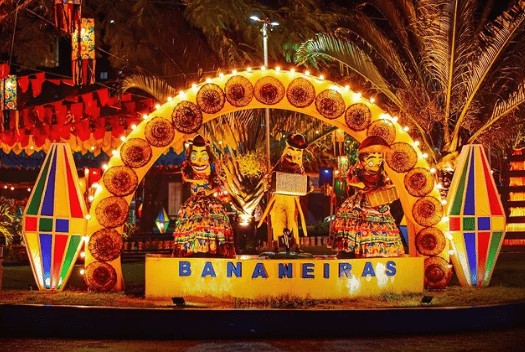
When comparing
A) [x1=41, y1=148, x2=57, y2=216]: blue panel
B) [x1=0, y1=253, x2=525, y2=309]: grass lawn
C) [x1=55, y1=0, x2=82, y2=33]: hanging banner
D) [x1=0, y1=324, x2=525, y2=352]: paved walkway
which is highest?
[x1=55, y1=0, x2=82, y2=33]: hanging banner

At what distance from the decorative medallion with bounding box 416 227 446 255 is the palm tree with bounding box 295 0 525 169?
4.00 metres

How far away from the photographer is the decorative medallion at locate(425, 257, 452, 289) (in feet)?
45.8

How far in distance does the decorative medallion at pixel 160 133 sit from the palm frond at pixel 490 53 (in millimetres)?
6420

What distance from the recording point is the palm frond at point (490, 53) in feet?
55.6

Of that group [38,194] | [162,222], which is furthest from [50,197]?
[162,222]

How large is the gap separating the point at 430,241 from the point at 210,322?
4.70 m

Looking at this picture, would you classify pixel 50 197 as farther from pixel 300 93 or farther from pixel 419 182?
pixel 419 182

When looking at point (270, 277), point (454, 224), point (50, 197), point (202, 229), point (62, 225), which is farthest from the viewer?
point (454, 224)

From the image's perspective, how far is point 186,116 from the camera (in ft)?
45.4

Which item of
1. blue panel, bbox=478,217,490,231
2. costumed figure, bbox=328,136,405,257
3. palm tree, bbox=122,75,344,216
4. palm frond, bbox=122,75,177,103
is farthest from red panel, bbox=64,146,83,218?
palm tree, bbox=122,75,344,216

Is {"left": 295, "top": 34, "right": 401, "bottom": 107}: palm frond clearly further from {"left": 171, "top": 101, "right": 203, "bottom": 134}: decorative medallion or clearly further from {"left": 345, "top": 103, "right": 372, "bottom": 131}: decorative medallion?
{"left": 171, "top": 101, "right": 203, "bottom": 134}: decorative medallion

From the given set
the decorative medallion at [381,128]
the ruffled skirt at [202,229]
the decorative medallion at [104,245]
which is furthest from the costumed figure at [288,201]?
the decorative medallion at [104,245]

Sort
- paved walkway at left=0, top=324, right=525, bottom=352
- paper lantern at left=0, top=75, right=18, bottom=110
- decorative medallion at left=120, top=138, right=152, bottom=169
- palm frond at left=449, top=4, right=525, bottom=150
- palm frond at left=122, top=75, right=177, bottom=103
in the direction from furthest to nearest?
1. paper lantern at left=0, top=75, right=18, bottom=110
2. palm frond at left=122, top=75, right=177, bottom=103
3. palm frond at left=449, top=4, right=525, bottom=150
4. decorative medallion at left=120, top=138, right=152, bottom=169
5. paved walkway at left=0, top=324, right=525, bottom=352

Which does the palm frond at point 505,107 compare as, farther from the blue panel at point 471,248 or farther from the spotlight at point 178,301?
the spotlight at point 178,301
